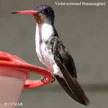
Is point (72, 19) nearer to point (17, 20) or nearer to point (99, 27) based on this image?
point (99, 27)

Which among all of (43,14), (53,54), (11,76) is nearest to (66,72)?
(53,54)

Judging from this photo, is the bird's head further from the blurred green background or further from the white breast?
the blurred green background

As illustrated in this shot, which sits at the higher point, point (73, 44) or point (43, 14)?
point (43, 14)

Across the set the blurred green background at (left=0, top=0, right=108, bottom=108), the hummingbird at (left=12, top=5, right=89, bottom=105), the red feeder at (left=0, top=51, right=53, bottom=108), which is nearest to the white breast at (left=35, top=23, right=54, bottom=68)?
the hummingbird at (left=12, top=5, right=89, bottom=105)

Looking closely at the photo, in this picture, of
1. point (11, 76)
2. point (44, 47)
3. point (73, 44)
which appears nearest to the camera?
point (11, 76)

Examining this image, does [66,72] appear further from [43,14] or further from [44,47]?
[43,14]

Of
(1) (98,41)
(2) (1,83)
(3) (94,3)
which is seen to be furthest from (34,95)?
(2) (1,83)

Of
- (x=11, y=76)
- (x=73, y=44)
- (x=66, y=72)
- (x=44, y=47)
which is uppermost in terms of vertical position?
(x=11, y=76)
